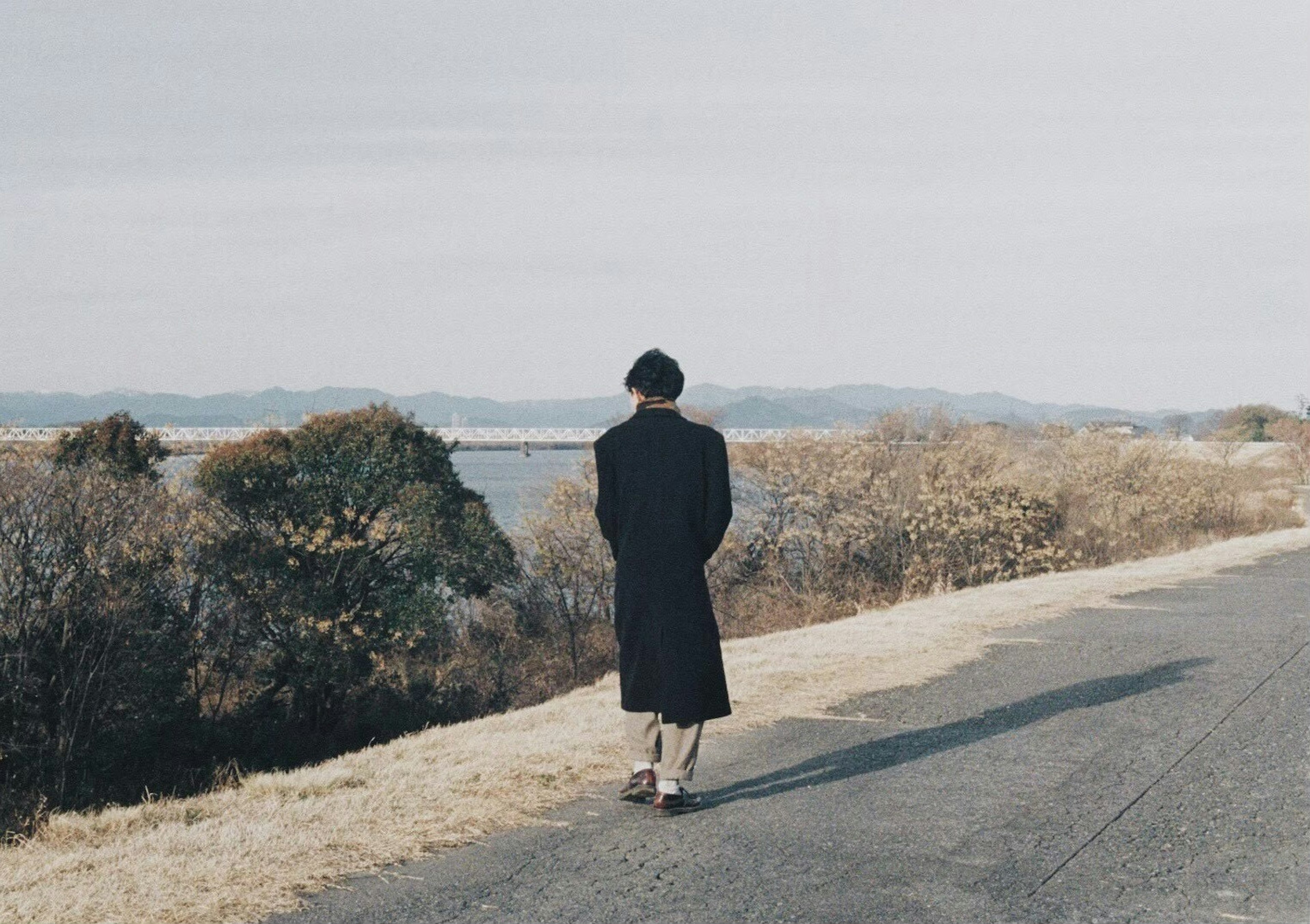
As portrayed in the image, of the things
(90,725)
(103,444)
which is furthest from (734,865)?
(103,444)

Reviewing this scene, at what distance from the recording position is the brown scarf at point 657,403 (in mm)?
6285

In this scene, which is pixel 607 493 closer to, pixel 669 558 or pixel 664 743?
pixel 669 558

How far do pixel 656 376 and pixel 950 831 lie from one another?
2619 millimetres

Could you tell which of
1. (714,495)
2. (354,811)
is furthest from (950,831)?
(354,811)

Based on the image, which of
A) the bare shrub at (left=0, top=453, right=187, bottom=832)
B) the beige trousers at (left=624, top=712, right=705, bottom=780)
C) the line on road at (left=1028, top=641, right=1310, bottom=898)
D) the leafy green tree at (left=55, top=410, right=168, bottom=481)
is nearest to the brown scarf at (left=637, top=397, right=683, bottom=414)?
the beige trousers at (left=624, top=712, right=705, bottom=780)

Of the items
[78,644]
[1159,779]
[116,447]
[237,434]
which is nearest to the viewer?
[1159,779]

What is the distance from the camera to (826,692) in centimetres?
957

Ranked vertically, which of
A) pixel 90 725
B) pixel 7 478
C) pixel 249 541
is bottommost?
pixel 90 725

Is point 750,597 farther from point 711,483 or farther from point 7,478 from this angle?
point 711,483

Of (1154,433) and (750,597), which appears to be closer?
(750,597)

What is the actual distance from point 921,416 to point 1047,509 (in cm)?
418

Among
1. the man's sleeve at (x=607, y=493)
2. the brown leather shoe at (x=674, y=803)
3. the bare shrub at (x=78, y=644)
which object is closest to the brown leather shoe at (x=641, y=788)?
the brown leather shoe at (x=674, y=803)

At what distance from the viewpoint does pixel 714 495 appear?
6270 mm

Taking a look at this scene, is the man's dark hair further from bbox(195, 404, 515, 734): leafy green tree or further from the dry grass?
bbox(195, 404, 515, 734): leafy green tree
